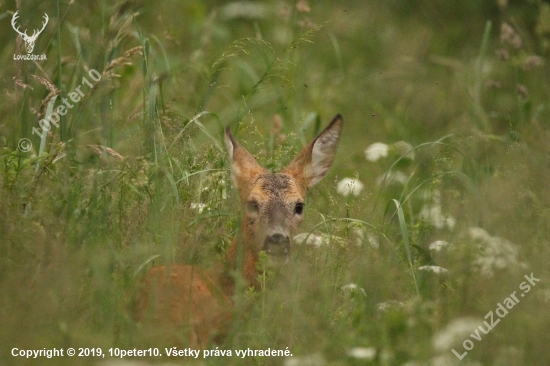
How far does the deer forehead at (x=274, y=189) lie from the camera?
6.21m

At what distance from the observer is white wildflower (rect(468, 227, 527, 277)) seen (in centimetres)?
479

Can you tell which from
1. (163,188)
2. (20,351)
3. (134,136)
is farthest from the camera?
(134,136)

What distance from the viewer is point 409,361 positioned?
425cm

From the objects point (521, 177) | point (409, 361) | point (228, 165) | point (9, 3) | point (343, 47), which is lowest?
point (409, 361)

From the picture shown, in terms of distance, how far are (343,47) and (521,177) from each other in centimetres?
583

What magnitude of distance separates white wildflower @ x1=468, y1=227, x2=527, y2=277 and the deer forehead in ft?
4.84

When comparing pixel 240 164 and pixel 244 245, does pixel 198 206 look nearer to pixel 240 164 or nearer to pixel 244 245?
pixel 244 245

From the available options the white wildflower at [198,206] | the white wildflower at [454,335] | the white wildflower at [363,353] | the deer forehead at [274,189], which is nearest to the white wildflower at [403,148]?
the deer forehead at [274,189]

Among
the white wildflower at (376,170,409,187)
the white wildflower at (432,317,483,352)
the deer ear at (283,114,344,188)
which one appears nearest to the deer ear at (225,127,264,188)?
the deer ear at (283,114,344,188)

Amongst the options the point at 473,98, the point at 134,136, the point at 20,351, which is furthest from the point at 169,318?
the point at 473,98

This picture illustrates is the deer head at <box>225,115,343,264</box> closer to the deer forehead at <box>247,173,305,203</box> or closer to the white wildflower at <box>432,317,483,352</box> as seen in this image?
the deer forehead at <box>247,173,305,203</box>

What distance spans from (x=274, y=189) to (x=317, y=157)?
0.61m

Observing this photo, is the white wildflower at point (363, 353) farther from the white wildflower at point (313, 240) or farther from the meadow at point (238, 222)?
the white wildflower at point (313, 240)

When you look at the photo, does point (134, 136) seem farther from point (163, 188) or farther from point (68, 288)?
point (68, 288)
